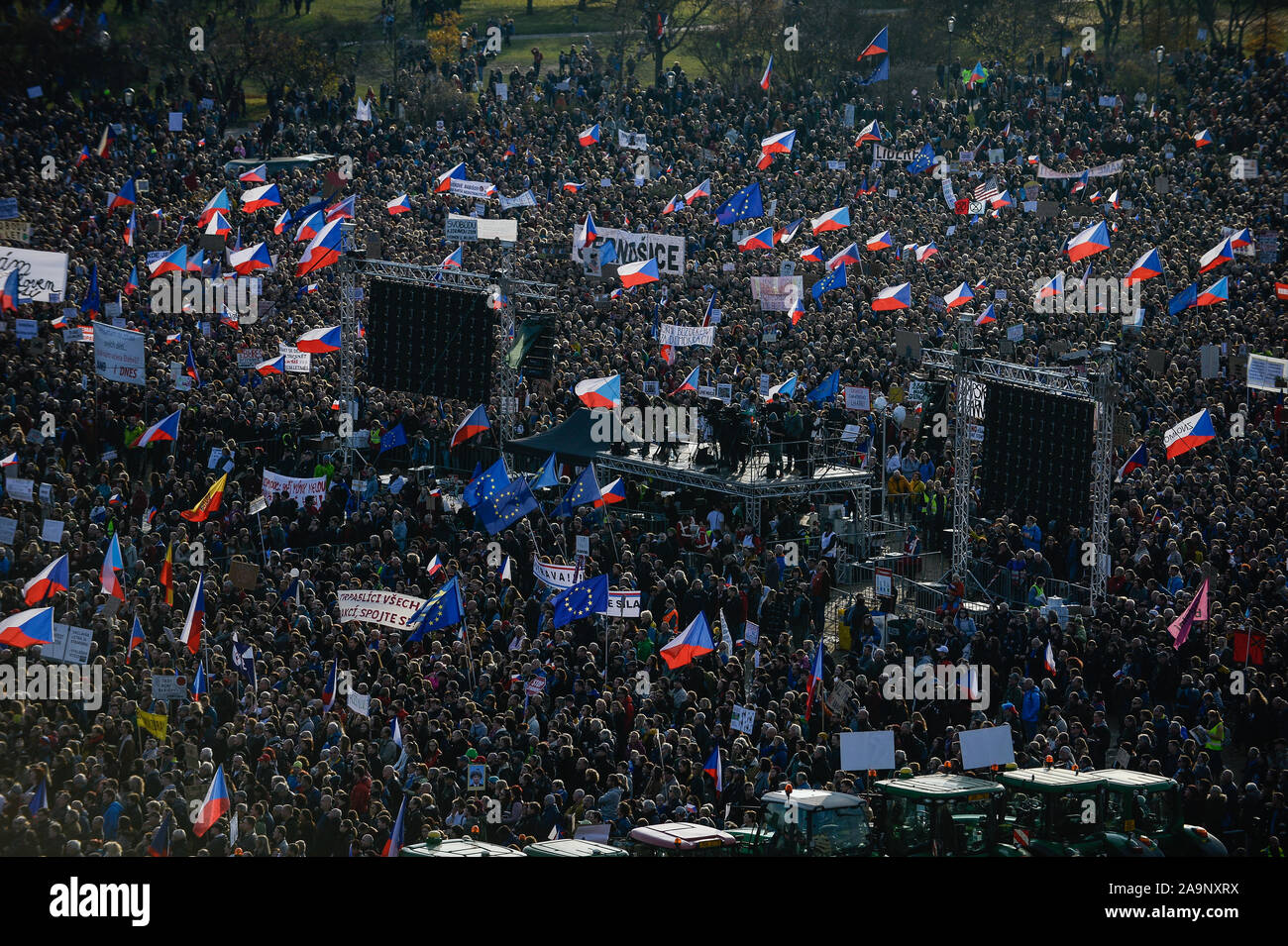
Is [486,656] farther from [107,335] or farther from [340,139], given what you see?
[340,139]

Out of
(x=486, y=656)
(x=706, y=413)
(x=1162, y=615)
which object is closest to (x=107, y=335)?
(x=706, y=413)

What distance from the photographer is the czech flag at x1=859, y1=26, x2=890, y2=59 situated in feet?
207

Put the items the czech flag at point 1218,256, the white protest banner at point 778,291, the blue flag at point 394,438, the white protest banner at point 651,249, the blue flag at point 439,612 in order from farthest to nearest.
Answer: the white protest banner at point 651,249, the czech flag at point 1218,256, the white protest banner at point 778,291, the blue flag at point 394,438, the blue flag at point 439,612

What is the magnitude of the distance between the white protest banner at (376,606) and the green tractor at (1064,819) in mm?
9039

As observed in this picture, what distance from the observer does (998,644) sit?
79.9 ft

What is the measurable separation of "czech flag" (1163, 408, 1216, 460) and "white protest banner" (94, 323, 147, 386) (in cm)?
1781

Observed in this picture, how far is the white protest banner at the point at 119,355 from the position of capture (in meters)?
34.2

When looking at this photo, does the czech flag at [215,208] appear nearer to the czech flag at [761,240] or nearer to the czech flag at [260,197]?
the czech flag at [260,197]

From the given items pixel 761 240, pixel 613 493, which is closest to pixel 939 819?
pixel 613 493

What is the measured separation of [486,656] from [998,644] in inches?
257

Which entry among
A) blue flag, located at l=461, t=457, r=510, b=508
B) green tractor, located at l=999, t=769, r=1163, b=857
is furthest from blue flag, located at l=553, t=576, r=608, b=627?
green tractor, located at l=999, t=769, r=1163, b=857

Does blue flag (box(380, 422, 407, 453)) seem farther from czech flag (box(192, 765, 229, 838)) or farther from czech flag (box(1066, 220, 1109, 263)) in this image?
czech flag (box(192, 765, 229, 838))

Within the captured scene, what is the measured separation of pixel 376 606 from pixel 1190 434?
13.7 meters

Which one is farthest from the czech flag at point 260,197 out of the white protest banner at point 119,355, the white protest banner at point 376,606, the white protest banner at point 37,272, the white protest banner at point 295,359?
the white protest banner at point 376,606
